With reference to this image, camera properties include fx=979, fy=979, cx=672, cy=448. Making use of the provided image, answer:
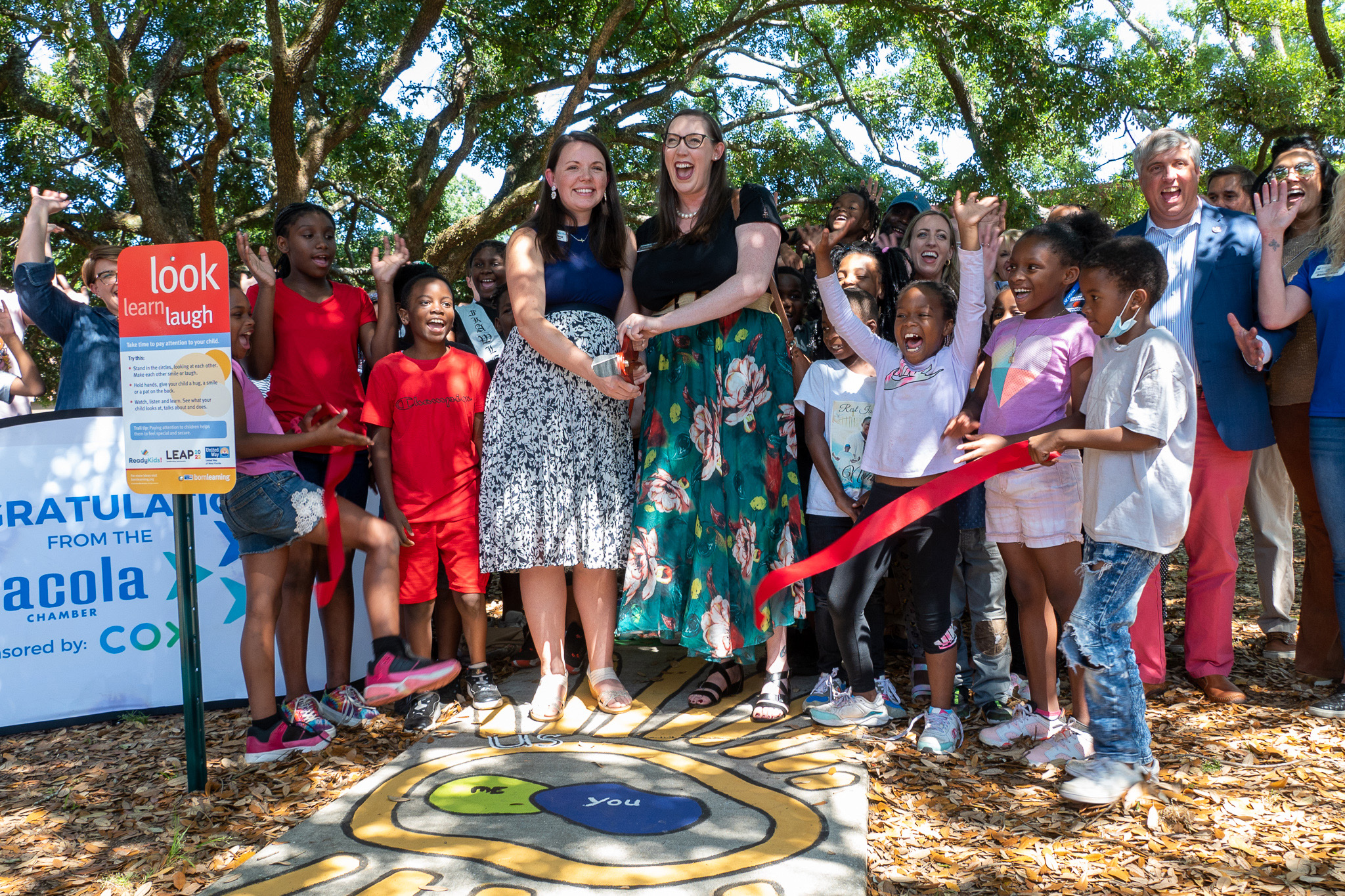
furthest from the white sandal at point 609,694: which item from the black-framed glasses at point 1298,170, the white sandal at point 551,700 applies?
the black-framed glasses at point 1298,170

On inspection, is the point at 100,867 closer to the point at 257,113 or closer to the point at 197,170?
the point at 197,170

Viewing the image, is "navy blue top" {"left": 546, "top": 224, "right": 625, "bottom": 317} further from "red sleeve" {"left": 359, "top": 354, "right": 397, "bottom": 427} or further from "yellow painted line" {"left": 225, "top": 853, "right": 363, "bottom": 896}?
"yellow painted line" {"left": 225, "top": 853, "right": 363, "bottom": 896}

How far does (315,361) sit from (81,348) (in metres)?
1.12

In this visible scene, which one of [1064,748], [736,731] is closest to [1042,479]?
[1064,748]

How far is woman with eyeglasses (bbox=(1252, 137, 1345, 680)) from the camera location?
3.99 metres

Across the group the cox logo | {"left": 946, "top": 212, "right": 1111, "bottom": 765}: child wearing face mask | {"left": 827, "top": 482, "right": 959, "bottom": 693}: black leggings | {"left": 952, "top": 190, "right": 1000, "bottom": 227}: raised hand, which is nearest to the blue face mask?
{"left": 946, "top": 212, "right": 1111, "bottom": 765}: child wearing face mask

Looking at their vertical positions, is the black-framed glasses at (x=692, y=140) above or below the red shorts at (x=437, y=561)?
above

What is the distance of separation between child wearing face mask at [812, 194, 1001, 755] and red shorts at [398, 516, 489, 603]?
1490 millimetres

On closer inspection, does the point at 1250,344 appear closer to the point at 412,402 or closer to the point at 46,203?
the point at 412,402

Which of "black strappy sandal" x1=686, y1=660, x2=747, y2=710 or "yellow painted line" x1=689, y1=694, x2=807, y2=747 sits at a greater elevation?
"black strappy sandal" x1=686, y1=660, x2=747, y2=710

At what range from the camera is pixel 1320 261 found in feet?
12.8

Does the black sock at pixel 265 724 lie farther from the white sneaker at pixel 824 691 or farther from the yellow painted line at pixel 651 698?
the white sneaker at pixel 824 691

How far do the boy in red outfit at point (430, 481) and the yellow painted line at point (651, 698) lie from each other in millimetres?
559

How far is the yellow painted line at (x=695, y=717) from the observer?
374cm
